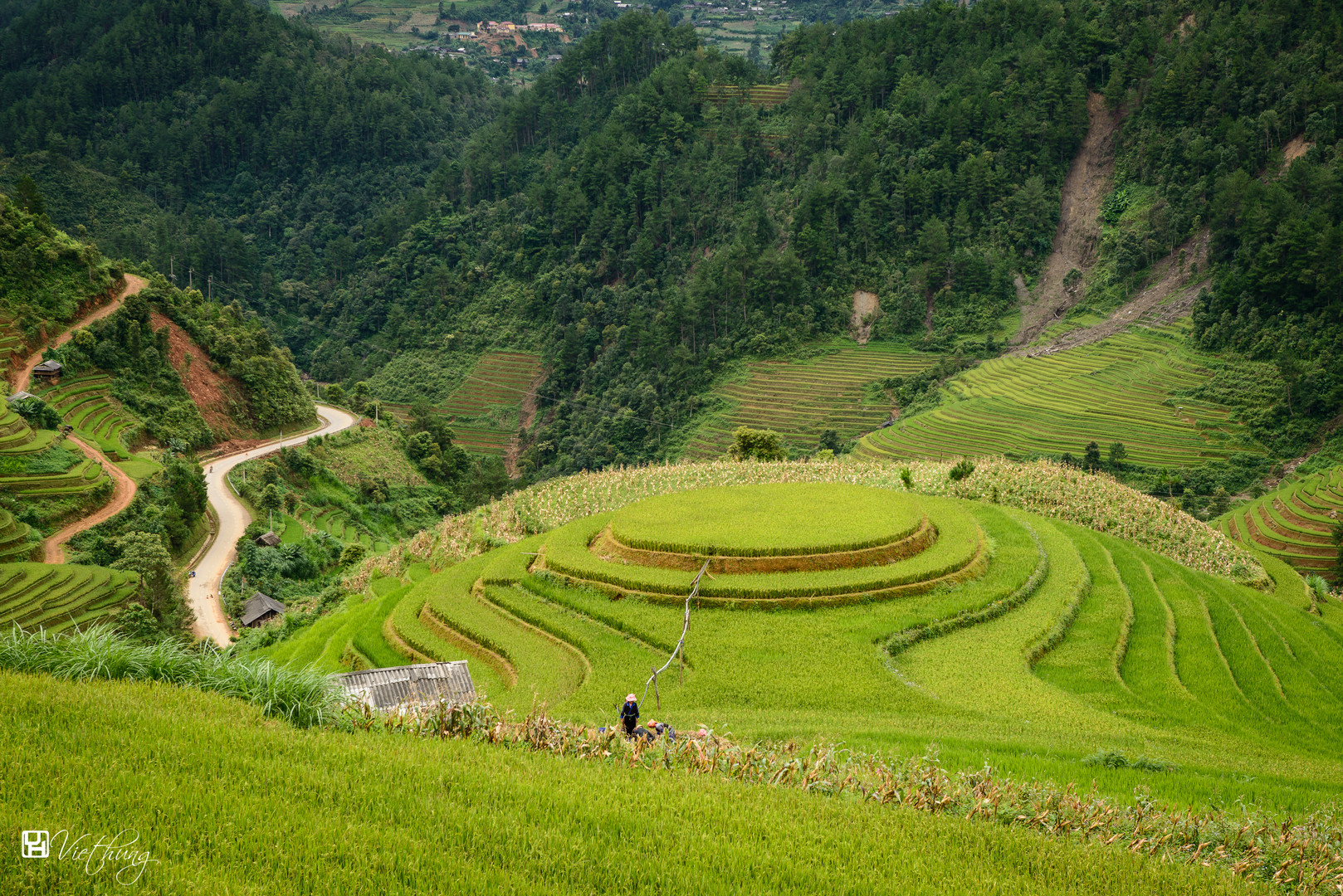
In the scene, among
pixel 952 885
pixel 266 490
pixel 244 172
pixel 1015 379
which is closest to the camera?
pixel 952 885

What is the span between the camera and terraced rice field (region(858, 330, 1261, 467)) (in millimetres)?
42844

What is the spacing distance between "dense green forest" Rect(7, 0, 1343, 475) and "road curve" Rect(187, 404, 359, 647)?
20.7 meters

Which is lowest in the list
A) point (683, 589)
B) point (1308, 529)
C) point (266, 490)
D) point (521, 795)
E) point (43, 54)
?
point (266, 490)

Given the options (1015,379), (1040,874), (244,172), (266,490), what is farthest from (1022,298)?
(244,172)

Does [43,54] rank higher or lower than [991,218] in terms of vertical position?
higher

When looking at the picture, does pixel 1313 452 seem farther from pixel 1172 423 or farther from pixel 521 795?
pixel 521 795

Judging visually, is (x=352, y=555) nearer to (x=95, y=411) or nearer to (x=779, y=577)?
(x=95, y=411)

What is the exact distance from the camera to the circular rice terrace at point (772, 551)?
18.8 metres

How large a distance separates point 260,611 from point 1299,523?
1471 inches

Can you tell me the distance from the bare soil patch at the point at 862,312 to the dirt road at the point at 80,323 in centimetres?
4326

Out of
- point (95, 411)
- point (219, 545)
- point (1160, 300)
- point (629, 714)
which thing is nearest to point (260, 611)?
point (219, 545)

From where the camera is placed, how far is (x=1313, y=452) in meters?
40.8

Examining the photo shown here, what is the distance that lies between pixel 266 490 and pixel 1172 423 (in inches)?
1649

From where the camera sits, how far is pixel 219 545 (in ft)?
115
